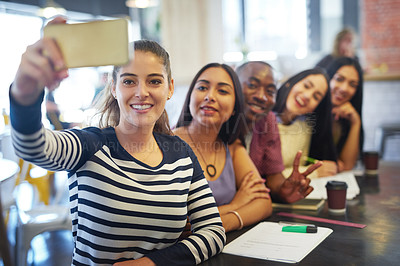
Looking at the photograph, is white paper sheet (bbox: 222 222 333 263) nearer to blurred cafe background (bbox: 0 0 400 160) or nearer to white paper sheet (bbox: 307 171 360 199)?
white paper sheet (bbox: 307 171 360 199)

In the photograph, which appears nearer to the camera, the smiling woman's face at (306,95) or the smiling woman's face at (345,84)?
the smiling woman's face at (306,95)

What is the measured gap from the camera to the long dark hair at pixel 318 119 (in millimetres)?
2082

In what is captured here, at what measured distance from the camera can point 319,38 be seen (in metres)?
6.41

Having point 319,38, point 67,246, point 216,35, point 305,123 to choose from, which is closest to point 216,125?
point 305,123

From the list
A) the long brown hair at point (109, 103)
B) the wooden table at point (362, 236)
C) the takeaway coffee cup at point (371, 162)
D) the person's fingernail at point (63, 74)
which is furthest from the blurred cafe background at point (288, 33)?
the person's fingernail at point (63, 74)

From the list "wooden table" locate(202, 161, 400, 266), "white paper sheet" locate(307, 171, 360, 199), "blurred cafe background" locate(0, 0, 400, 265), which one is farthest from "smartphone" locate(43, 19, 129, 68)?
"blurred cafe background" locate(0, 0, 400, 265)

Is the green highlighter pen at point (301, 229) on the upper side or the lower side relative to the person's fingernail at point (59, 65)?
lower

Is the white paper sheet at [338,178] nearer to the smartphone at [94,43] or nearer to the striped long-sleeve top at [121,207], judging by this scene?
the striped long-sleeve top at [121,207]

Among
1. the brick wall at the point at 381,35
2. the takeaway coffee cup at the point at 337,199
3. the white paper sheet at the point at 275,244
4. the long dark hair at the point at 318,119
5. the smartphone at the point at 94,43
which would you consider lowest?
the white paper sheet at the point at 275,244

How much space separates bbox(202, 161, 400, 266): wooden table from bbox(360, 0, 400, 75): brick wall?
14.4ft

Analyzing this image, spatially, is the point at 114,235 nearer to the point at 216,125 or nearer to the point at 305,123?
the point at 216,125

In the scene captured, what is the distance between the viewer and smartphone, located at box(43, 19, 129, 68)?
677 mm

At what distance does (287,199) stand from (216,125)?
15.7 inches

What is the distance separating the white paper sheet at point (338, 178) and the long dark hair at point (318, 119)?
152mm
